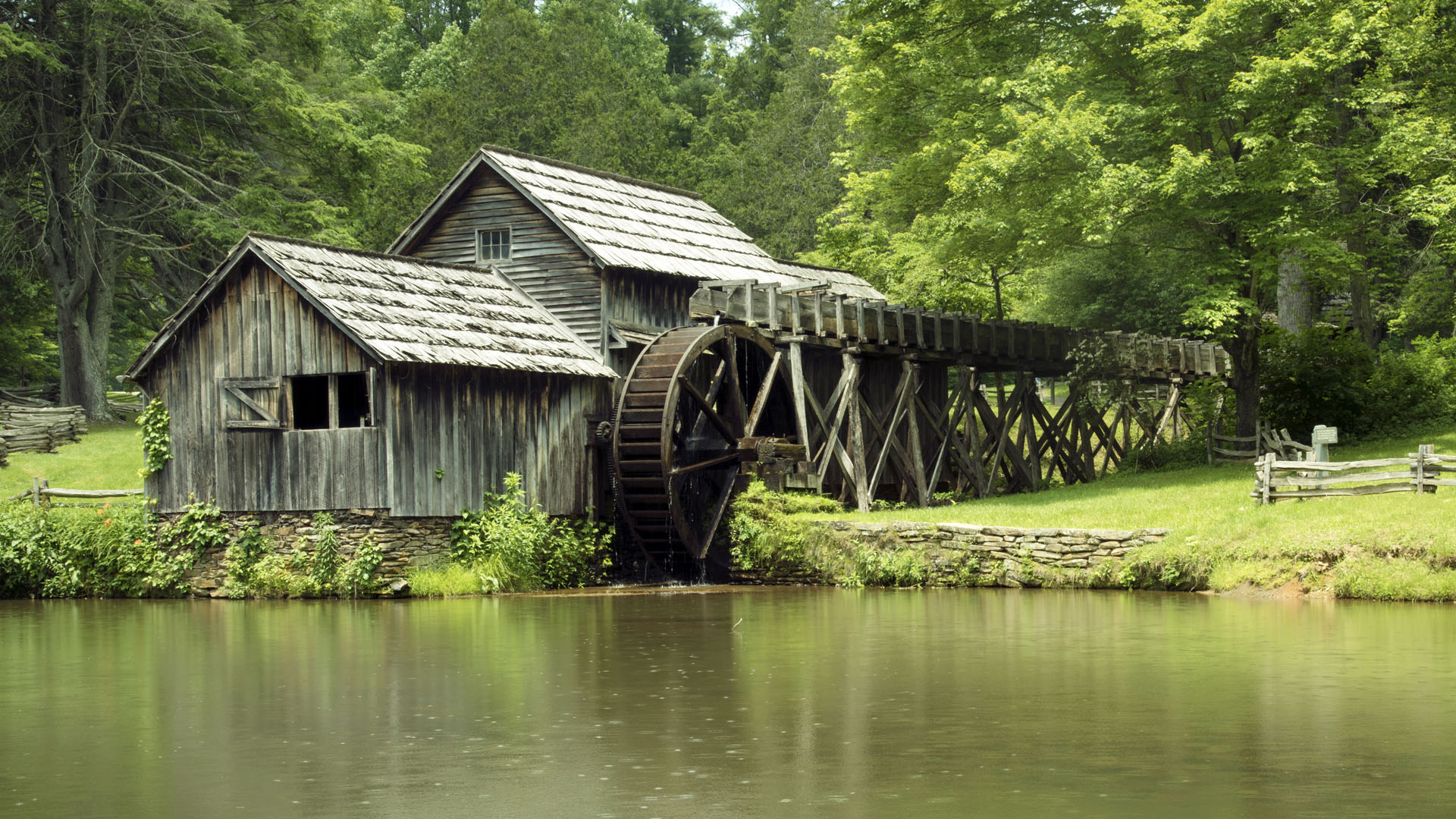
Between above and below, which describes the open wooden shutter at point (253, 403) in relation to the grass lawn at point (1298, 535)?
above

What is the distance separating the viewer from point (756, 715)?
1122 cm

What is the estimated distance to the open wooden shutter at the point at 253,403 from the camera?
76.4 feet

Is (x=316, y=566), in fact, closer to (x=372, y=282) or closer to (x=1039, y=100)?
(x=372, y=282)

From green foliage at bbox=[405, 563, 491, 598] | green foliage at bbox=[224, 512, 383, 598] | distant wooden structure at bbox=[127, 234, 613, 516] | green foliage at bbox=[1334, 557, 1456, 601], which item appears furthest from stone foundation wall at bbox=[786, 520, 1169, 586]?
green foliage at bbox=[224, 512, 383, 598]

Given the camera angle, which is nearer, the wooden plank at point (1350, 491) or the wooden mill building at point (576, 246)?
the wooden plank at point (1350, 491)

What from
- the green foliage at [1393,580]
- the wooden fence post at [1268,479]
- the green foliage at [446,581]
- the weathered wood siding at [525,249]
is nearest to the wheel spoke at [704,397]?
the weathered wood siding at [525,249]

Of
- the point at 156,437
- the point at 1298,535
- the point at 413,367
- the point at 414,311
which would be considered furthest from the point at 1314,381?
the point at 156,437

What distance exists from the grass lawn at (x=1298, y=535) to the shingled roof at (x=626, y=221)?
6.33 metres

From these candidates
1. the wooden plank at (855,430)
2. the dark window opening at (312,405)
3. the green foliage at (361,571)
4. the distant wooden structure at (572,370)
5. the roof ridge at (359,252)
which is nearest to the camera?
the green foliage at (361,571)

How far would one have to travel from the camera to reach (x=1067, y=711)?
36.6ft

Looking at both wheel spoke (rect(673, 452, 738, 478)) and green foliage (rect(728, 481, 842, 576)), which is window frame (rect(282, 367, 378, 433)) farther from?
green foliage (rect(728, 481, 842, 576))

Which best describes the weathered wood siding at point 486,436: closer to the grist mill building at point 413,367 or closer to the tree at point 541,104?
the grist mill building at point 413,367

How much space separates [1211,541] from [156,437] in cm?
1579

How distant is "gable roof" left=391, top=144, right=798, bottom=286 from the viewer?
27438 millimetres
